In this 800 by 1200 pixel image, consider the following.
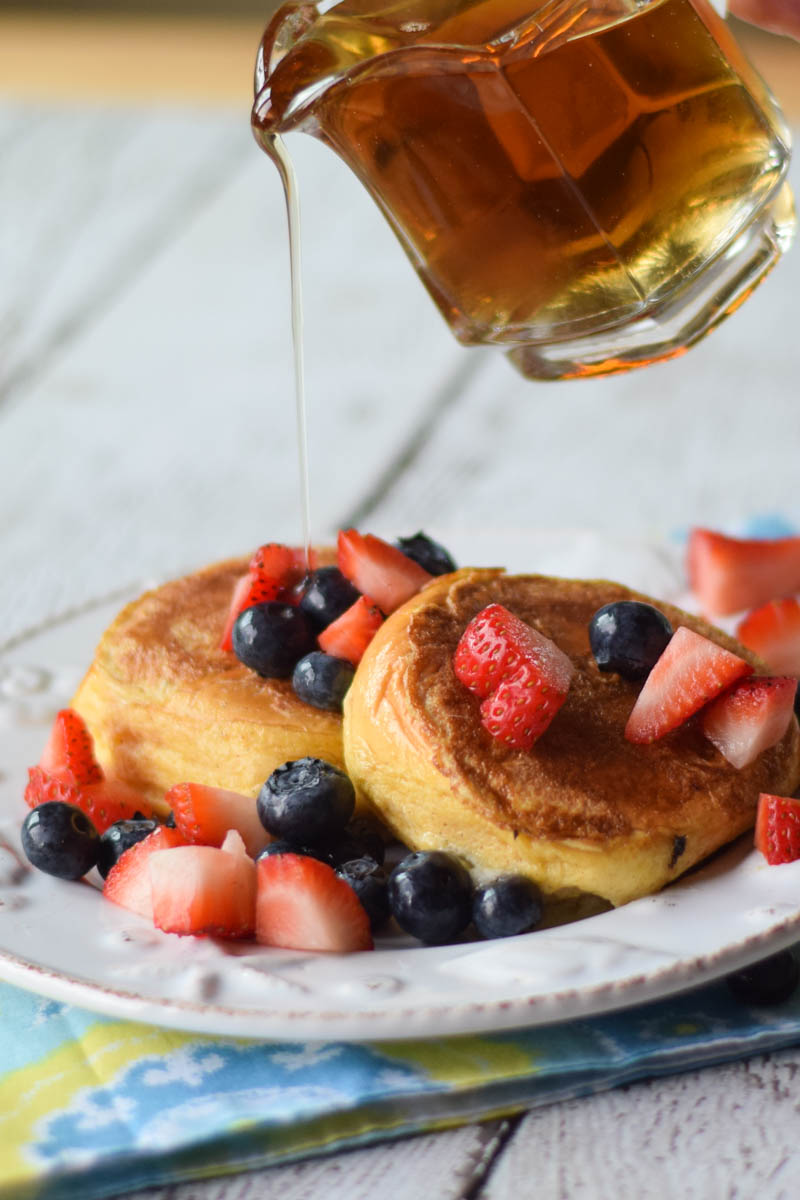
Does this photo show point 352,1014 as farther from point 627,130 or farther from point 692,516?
point 692,516

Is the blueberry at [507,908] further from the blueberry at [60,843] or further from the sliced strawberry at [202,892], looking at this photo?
Result: the blueberry at [60,843]

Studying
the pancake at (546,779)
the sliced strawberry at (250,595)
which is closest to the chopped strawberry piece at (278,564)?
the sliced strawberry at (250,595)

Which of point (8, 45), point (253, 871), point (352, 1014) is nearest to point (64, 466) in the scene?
point (253, 871)

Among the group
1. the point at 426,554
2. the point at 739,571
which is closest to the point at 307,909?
the point at 426,554

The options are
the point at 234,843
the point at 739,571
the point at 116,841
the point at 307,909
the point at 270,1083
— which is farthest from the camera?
the point at 739,571

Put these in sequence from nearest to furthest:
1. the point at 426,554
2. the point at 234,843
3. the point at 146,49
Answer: the point at 234,843, the point at 426,554, the point at 146,49

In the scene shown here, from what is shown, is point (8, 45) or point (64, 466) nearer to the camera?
point (64, 466)

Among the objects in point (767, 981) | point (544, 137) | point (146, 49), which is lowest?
point (767, 981)

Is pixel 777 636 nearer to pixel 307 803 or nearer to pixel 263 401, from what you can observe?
pixel 307 803
